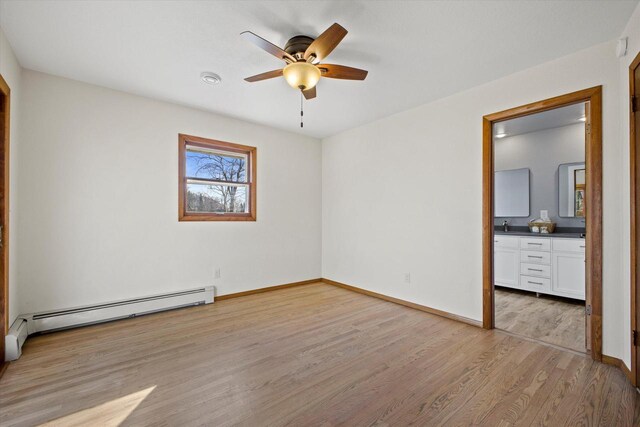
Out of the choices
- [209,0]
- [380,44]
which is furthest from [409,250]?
[209,0]

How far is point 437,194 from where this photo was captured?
332 cm

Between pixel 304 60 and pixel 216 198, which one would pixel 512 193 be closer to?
pixel 304 60

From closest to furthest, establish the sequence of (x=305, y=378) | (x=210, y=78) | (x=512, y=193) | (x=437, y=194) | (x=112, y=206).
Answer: (x=305, y=378) < (x=210, y=78) < (x=112, y=206) < (x=437, y=194) < (x=512, y=193)

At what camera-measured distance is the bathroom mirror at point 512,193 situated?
4.66 meters

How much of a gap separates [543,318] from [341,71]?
11.2ft

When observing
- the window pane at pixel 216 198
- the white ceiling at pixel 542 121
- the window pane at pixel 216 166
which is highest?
the white ceiling at pixel 542 121

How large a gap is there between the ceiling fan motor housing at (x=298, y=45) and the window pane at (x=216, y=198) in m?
2.36

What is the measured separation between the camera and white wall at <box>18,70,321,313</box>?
2734 mm

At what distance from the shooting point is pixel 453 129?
3.19 m

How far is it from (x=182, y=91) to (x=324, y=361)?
312cm

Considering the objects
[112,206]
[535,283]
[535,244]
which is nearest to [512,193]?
[535,244]

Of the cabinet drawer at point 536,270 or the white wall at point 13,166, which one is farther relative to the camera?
the cabinet drawer at point 536,270

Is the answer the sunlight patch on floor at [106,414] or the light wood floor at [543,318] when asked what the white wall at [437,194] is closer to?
the light wood floor at [543,318]

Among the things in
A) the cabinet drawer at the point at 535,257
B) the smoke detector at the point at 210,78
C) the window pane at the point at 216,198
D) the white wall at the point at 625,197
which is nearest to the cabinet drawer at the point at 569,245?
the cabinet drawer at the point at 535,257
